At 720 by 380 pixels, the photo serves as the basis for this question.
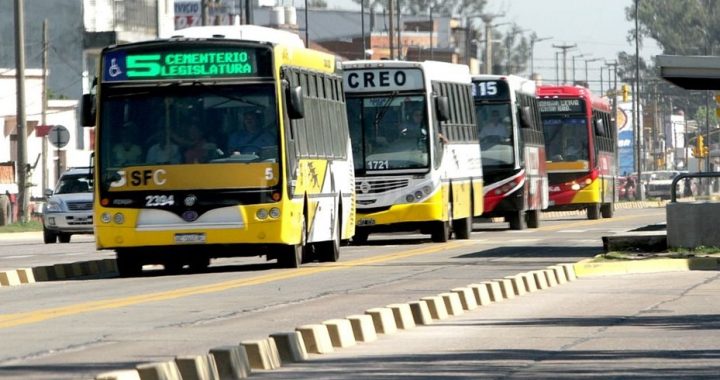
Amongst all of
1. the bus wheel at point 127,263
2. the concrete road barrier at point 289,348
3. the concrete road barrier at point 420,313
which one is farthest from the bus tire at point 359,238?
the concrete road barrier at point 289,348

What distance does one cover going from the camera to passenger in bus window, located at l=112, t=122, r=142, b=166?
25750 mm

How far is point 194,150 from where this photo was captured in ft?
84.6

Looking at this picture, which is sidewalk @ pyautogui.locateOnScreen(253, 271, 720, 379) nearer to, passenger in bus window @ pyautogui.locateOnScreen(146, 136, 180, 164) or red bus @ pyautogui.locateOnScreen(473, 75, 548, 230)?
passenger in bus window @ pyautogui.locateOnScreen(146, 136, 180, 164)

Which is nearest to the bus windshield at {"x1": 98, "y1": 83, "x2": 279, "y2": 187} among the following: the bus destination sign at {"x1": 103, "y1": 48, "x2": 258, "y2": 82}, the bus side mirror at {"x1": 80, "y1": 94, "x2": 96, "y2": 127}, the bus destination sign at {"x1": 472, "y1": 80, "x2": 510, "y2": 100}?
the bus destination sign at {"x1": 103, "y1": 48, "x2": 258, "y2": 82}

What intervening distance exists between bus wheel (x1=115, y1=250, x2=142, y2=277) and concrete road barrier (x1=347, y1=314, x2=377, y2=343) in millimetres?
11008

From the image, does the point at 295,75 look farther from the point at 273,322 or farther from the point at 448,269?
the point at 273,322

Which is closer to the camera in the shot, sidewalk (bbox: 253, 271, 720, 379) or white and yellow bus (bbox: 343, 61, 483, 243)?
sidewalk (bbox: 253, 271, 720, 379)

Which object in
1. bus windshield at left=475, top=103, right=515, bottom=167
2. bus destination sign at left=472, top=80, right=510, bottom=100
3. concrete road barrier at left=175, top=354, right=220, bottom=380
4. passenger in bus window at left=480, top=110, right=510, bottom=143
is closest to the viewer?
concrete road barrier at left=175, top=354, right=220, bottom=380

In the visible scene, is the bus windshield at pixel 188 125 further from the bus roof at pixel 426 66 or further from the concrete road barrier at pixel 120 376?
the concrete road barrier at pixel 120 376

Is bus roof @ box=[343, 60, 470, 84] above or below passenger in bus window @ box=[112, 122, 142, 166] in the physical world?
above

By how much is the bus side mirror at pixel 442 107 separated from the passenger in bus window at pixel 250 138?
33.6 ft

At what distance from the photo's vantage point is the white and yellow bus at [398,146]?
35.4 m

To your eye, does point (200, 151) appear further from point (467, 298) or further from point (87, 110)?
point (467, 298)

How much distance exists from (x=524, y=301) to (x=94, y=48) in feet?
220
